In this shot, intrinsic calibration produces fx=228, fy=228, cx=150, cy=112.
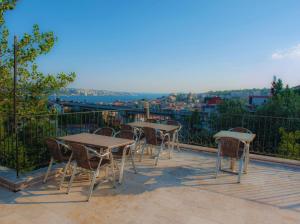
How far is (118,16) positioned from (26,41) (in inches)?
192

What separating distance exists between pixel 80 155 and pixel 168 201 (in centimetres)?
139

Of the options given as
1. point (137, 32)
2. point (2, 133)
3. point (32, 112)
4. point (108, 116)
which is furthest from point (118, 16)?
point (2, 133)

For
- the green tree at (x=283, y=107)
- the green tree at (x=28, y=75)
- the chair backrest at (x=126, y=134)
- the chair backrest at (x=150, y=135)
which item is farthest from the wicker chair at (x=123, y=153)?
the green tree at (x=283, y=107)

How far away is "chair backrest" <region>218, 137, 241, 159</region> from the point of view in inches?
155

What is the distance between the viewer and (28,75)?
5375 mm

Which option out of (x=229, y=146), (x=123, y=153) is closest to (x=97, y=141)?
(x=123, y=153)

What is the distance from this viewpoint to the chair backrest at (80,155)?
317 centimetres

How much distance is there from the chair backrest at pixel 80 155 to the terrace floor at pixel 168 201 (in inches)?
17.3

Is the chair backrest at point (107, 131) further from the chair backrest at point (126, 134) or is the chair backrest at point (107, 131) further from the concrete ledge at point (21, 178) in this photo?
the concrete ledge at point (21, 178)

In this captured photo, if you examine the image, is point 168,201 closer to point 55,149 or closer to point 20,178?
point 55,149

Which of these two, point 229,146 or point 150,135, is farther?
point 150,135

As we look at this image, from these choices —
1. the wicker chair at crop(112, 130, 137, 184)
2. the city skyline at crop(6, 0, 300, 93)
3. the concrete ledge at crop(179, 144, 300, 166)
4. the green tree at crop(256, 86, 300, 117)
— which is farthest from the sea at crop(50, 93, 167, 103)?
the green tree at crop(256, 86, 300, 117)

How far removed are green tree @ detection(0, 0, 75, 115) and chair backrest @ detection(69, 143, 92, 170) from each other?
101 inches

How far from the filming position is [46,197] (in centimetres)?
315
